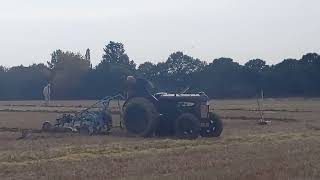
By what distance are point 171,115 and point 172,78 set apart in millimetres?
86824

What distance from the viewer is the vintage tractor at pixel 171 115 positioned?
91.8 ft

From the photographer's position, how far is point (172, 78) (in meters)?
115

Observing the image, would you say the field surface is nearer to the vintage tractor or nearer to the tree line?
the vintage tractor

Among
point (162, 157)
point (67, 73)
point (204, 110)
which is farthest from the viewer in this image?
point (67, 73)

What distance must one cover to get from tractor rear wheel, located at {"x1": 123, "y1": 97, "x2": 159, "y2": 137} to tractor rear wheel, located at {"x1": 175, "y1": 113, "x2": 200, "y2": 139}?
103 cm

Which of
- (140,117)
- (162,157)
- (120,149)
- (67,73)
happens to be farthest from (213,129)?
(67,73)

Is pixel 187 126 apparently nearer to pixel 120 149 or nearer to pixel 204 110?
pixel 204 110

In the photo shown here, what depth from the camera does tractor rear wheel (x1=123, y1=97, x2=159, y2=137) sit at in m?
28.3

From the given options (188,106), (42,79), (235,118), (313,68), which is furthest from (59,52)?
(188,106)

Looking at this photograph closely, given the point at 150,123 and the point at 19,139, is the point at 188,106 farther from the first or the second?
the point at 19,139

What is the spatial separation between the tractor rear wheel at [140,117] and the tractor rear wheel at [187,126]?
40.6 inches

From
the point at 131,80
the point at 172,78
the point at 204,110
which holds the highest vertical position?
the point at 172,78

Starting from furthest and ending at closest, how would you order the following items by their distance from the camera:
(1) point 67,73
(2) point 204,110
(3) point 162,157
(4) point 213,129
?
1. (1) point 67,73
2. (2) point 204,110
3. (4) point 213,129
4. (3) point 162,157

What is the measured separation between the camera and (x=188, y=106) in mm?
28516
